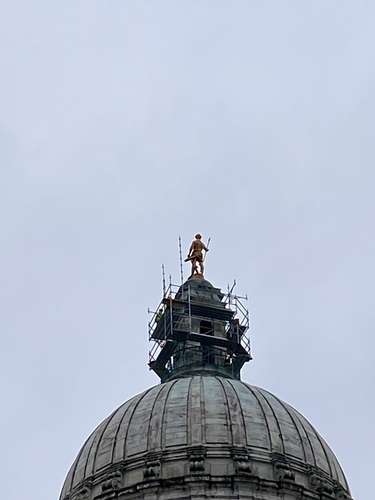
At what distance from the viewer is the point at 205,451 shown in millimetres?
80688

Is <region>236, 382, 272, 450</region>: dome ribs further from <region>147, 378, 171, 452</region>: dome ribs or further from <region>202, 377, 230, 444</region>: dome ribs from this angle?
<region>147, 378, 171, 452</region>: dome ribs

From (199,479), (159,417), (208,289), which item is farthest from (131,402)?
(208,289)

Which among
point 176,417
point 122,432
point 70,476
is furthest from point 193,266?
point 70,476

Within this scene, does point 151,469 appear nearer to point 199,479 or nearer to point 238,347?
point 199,479

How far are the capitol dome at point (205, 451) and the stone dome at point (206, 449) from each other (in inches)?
2.3

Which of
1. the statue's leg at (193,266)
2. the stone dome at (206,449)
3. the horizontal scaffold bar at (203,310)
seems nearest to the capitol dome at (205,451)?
the stone dome at (206,449)

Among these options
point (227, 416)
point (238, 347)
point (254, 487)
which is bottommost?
point (254, 487)

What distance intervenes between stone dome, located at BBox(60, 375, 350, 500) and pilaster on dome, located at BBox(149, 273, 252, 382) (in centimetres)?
977

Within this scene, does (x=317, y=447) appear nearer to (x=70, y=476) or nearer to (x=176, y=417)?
(x=176, y=417)

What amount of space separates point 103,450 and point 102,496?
3809 mm

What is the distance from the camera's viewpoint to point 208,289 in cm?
10381

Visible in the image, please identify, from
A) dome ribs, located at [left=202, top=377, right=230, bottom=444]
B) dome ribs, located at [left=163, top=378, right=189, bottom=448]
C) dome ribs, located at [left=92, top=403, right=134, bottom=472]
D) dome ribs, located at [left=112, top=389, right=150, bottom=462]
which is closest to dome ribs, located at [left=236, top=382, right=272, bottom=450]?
dome ribs, located at [left=202, top=377, right=230, bottom=444]

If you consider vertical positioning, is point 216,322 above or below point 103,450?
above

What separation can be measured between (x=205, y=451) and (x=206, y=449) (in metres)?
0.22
